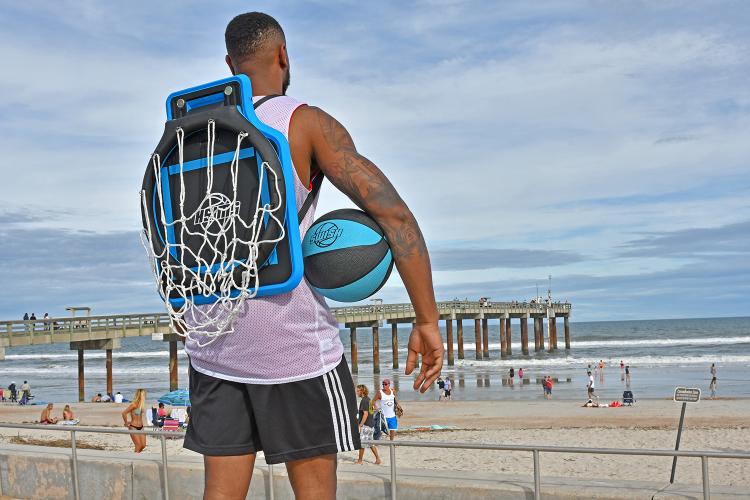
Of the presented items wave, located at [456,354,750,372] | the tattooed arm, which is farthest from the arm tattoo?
wave, located at [456,354,750,372]

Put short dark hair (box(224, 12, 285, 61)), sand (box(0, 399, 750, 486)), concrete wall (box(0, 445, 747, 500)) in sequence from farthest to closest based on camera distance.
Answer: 1. sand (box(0, 399, 750, 486))
2. concrete wall (box(0, 445, 747, 500))
3. short dark hair (box(224, 12, 285, 61))

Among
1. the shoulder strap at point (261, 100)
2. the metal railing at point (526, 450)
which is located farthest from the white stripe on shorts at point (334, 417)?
the metal railing at point (526, 450)

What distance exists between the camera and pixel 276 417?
213 cm

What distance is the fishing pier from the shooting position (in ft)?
113

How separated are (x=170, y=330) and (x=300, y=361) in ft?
44.6

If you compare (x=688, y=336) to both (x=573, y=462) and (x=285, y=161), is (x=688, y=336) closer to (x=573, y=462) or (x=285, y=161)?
(x=573, y=462)

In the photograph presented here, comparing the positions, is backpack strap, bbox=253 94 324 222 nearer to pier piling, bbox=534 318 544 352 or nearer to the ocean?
the ocean

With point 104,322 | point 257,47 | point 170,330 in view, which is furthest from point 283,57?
point 104,322

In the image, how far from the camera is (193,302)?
216 cm

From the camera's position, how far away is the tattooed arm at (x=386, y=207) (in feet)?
6.89

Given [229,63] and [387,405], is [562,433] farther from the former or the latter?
[229,63]

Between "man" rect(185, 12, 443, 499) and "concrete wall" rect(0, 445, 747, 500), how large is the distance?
2715 millimetres

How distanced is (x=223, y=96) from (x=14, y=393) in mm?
43016

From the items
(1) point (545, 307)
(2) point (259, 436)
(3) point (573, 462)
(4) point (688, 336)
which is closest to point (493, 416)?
(3) point (573, 462)
